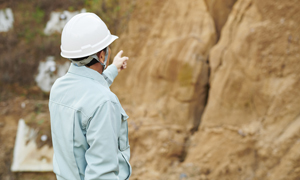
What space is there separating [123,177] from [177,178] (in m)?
3.00

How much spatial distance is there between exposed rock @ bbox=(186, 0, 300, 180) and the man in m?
2.80

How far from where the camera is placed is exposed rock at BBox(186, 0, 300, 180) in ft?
12.0

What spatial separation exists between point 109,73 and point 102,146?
2.29 ft

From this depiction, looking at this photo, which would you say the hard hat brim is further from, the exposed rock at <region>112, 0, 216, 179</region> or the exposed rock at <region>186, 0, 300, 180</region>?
the exposed rock at <region>112, 0, 216, 179</region>

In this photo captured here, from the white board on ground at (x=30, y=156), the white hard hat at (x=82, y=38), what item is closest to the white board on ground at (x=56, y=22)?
the white board on ground at (x=30, y=156)

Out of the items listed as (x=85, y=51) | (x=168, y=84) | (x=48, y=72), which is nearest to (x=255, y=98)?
(x=168, y=84)

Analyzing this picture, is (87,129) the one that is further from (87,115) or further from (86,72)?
(86,72)

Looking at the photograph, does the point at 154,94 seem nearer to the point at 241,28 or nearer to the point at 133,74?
the point at 133,74

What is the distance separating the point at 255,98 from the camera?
399 centimetres

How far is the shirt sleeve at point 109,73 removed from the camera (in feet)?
6.22

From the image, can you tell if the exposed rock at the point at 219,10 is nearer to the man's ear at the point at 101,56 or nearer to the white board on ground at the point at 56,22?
the man's ear at the point at 101,56

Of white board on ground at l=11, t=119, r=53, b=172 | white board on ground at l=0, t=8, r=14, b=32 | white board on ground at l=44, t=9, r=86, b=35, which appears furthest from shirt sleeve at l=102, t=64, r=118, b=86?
white board on ground at l=0, t=8, r=14, b=32

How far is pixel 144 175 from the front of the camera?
15.2 ft

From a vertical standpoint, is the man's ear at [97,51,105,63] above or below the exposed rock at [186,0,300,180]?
above
